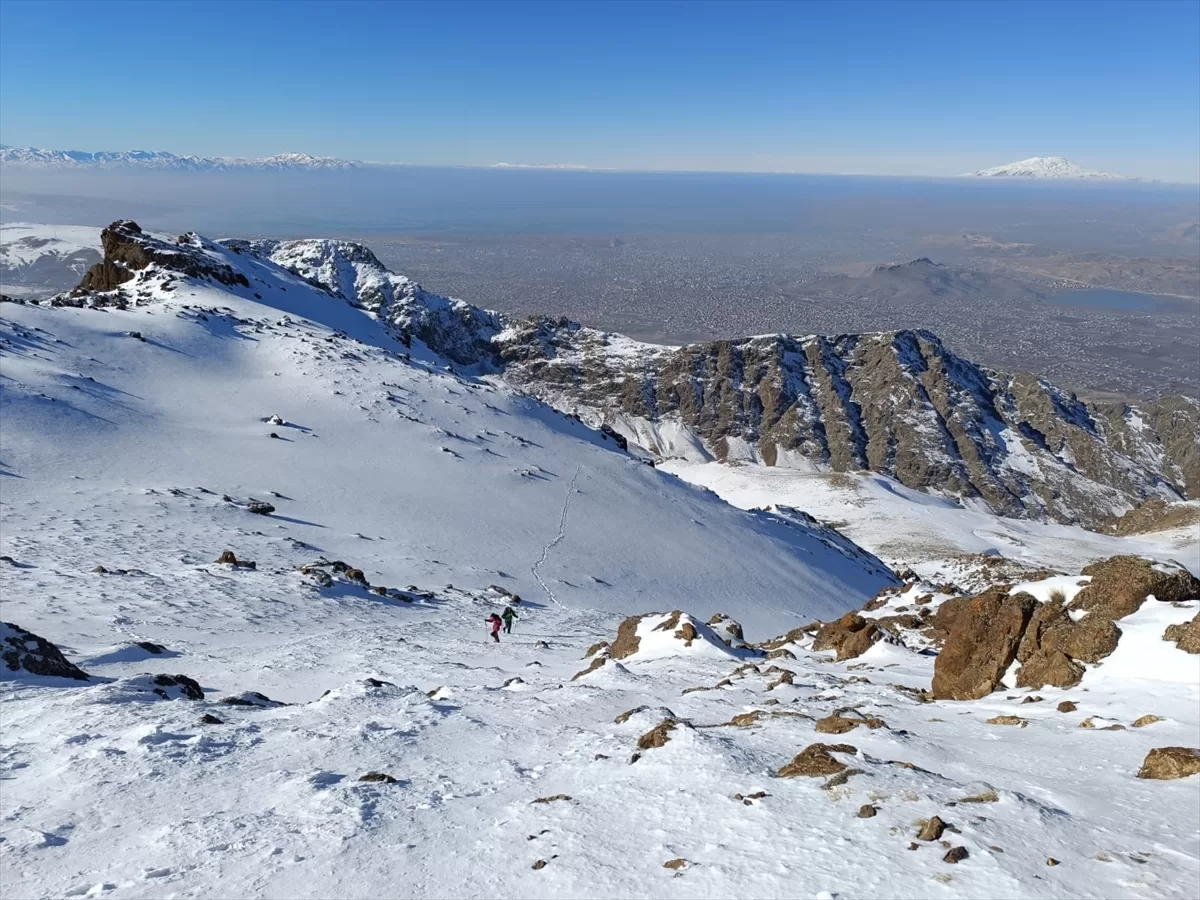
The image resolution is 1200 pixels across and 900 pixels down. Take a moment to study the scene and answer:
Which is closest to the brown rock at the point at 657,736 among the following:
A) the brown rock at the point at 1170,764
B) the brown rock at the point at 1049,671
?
the brown rock at the point at 1170,764

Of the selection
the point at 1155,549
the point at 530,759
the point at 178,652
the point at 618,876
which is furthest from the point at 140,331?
the point at 1155,549

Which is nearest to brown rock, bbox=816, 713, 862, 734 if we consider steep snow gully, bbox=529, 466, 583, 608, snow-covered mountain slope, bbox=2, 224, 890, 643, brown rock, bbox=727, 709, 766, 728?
→ brown rock, bbox=727, 709, 766, 728

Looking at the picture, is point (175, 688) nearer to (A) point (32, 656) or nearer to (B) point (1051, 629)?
(A) point (32, 656)

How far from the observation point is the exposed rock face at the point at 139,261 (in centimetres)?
7475

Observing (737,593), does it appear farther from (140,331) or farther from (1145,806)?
(140,331)

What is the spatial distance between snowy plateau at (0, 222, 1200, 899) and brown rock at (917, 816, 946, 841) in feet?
0.28

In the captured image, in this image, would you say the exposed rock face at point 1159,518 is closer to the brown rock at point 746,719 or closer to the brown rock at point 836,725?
the brown rock at point 836,725

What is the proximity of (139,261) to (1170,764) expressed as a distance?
89906 mm

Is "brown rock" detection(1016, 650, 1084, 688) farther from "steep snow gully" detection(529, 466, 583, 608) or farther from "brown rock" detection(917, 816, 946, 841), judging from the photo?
"steep snow gully" detection(529, 466, 583, 608)

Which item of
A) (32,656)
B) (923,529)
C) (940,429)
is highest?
(32,656)

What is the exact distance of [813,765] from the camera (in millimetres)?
10062

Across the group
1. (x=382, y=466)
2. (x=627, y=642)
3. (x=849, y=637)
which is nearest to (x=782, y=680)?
(x=627, y=642)

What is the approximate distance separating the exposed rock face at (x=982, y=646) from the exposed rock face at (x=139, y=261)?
79.6 m

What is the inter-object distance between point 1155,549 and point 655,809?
103505 millimetres
